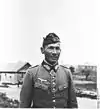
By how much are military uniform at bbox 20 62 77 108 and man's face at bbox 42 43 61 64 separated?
5cm

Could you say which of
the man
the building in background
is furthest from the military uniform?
the building in background

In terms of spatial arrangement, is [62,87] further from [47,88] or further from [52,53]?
[52,53]

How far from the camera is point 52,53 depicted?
1903mm

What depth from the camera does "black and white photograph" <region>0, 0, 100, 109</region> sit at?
75.2 inches

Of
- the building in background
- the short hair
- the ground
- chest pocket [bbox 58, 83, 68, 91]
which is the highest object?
the short hair

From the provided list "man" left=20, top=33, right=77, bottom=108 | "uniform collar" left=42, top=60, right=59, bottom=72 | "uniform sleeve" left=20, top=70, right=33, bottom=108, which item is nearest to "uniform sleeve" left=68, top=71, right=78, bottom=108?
"man" left=20, top=33, right=77, bottom=108

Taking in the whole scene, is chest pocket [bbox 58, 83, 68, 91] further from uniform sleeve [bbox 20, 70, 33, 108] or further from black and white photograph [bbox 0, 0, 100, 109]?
uniform sleeve [bbox 20, 70, 33, 108]

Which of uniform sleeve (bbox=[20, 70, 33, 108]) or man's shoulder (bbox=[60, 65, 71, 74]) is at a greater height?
man's shoulder (bbox=[60, 65, 71, 74])

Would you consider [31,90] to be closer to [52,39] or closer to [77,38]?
[52,39]

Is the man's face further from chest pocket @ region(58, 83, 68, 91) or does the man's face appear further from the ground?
the ground

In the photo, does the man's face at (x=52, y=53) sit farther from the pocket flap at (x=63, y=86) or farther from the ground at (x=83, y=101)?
the ground at (x=83, y=101)

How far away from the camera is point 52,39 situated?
192cm

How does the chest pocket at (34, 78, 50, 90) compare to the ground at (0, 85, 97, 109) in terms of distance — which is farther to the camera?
the ground at (0, 85, 97, 109)

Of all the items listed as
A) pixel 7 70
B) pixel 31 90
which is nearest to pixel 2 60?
pixel 7 70
